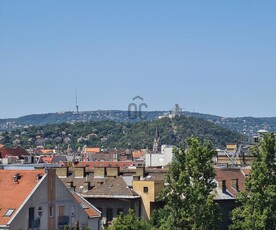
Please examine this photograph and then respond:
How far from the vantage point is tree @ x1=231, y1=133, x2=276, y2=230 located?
218 ft

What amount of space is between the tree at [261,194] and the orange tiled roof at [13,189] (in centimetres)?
1773

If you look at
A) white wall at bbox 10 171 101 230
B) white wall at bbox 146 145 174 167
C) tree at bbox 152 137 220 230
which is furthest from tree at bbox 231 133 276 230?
white wall at bbox 146 145 174 167

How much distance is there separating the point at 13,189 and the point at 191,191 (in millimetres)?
14576

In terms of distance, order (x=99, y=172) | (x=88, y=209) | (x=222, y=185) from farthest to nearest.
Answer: (x=99, y=172) → (x=222, y=185) → (x=88, y=209)

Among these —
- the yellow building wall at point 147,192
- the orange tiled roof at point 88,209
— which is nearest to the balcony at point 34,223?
the orange tiled roof at point 88,209

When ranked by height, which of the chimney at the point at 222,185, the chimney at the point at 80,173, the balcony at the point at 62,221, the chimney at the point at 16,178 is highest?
the chimney at the point at 16,178

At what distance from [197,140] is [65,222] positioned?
13.4 meters

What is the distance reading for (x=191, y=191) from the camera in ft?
216

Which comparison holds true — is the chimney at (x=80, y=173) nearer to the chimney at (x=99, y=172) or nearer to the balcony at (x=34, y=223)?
the chimney at (x=99, y=172)

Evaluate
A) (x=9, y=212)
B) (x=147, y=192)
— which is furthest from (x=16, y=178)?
(x=147, y=192)

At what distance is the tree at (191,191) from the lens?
6544 cm

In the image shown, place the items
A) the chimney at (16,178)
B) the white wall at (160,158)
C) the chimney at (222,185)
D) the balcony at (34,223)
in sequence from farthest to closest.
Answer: the white wall at (160,158) → the chimney at (222,185) → the chimney at (16,178) → the balcony at (34,223)

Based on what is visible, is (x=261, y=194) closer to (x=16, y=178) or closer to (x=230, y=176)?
(x=230, y=176)

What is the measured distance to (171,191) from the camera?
220ft
